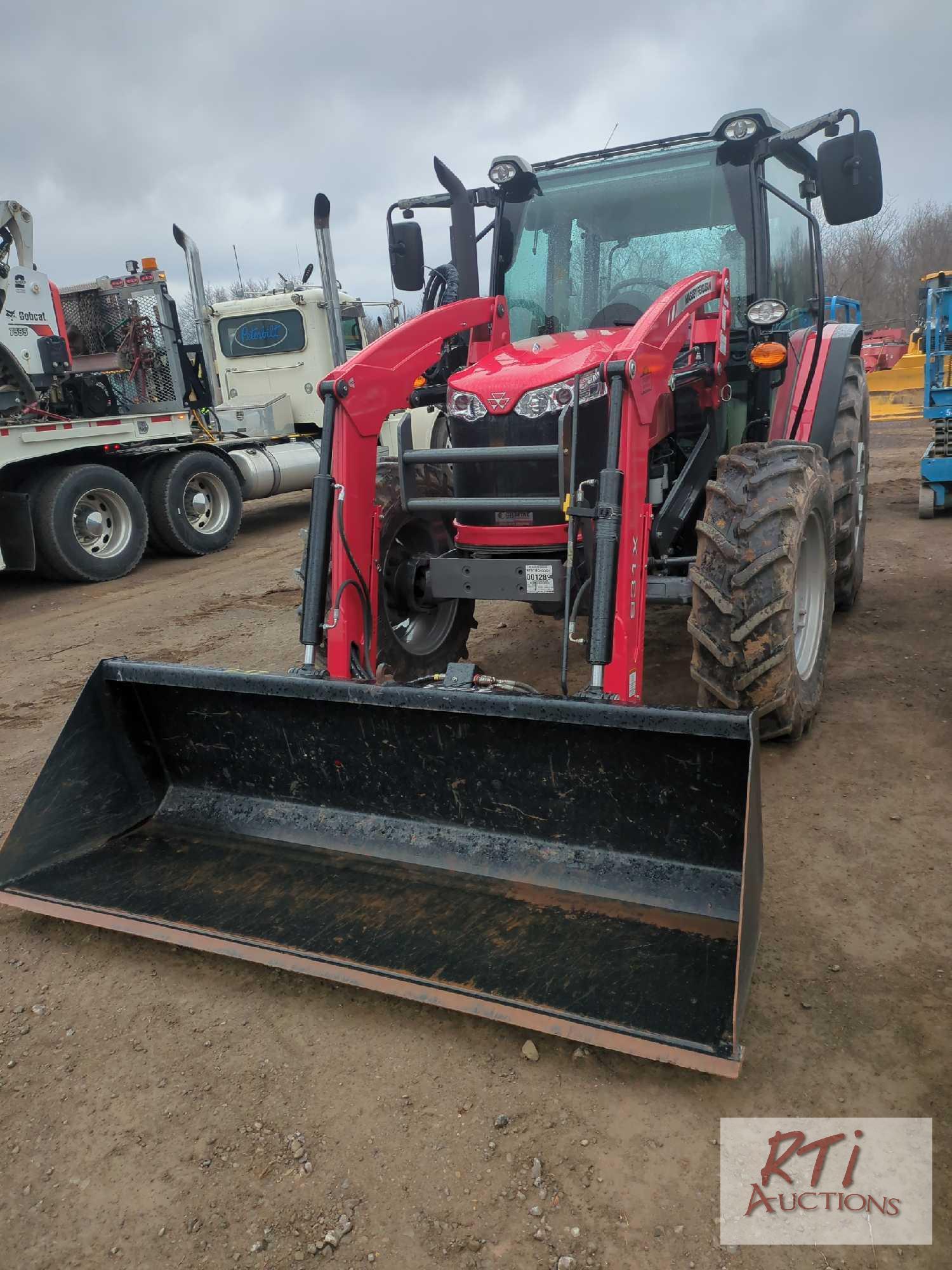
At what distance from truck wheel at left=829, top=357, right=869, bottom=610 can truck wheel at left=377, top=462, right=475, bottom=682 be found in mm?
1919

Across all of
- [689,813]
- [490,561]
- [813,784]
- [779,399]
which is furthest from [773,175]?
[689,813]

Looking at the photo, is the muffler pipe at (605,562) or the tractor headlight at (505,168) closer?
the muffler pipe at (605,562)

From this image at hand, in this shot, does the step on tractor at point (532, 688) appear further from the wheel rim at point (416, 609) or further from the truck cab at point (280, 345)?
the truck cab at point (280, 345)

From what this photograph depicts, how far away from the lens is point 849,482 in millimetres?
4844

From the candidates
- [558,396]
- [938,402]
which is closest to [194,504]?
[558,396]

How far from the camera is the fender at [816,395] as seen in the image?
4477 mm

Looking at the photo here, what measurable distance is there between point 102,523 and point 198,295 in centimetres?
266

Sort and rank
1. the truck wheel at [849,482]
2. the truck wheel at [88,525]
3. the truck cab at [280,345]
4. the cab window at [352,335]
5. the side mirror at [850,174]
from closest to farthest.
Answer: the side mirror at [850,174] < the truck wheel at [849,482] < the truck wheel at [88,525] < the truck cab at [280,345] < the cab window at [352,335]

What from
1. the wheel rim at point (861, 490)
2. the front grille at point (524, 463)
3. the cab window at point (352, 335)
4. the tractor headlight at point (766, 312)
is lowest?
the wheel rim at point (861, 490)

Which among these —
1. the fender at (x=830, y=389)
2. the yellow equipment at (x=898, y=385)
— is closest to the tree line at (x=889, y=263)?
the yellow equipment at (x=898, y=385)

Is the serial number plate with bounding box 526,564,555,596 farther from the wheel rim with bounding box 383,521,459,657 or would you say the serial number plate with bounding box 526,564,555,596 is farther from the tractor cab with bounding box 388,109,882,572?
the wheel rim with bounding box 383,521,459,657

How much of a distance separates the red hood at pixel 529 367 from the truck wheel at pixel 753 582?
69 centimetres

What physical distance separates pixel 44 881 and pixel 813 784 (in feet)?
9.18

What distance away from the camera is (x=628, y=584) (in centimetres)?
305
